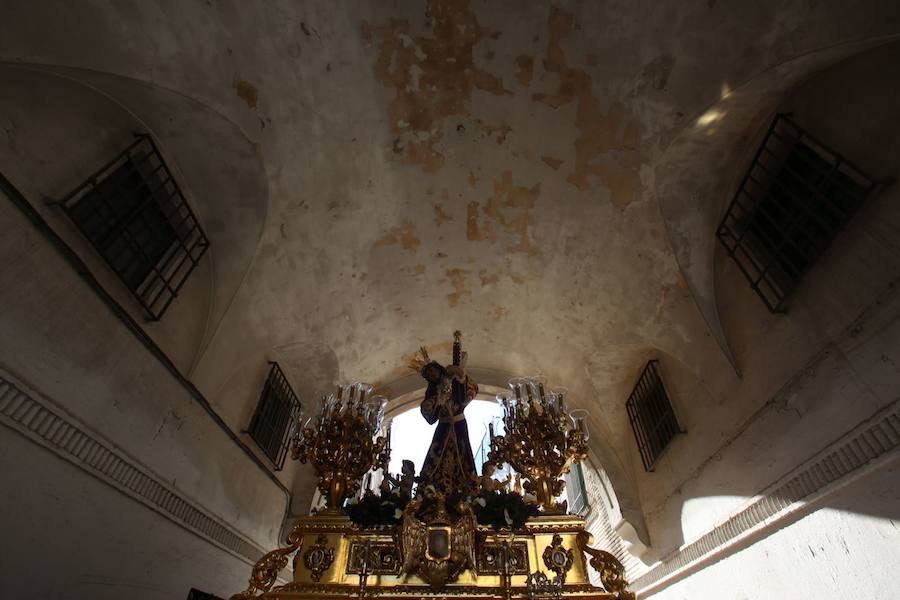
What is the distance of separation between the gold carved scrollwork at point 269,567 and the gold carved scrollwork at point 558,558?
181cm

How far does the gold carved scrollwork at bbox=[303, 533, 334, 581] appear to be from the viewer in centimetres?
318

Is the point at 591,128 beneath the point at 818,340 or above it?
above

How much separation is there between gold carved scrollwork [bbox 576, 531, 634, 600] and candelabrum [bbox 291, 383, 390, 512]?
186 cm

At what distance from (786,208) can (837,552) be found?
117 inches

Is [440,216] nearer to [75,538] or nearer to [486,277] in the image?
[486,277]

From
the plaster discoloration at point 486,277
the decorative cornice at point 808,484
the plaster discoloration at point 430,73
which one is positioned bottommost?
the decorative cornice at point 808,484

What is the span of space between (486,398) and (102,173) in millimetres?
7562

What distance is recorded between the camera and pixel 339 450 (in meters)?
3.97

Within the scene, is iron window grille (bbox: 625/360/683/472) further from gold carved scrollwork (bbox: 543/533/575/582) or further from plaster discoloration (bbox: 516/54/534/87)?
plaster discoloration (bbox: 516/54/534/87)

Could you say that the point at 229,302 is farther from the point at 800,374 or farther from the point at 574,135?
the point at 800,374

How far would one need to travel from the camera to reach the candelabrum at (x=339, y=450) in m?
3.88

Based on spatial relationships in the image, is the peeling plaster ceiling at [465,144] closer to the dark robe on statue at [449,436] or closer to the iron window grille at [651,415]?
the iron window grille at [651,415]

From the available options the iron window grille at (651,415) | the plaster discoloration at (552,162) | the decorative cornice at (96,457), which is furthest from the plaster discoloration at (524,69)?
the decorative cornice at (96,457)

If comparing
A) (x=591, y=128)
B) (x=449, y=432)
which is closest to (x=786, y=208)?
(x=591, y=128)
